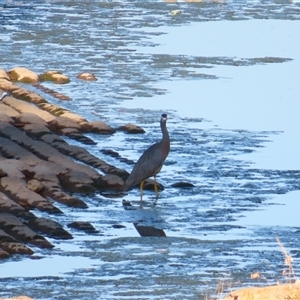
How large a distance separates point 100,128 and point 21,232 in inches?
252

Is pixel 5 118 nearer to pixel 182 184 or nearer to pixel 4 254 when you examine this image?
pixel 182 184

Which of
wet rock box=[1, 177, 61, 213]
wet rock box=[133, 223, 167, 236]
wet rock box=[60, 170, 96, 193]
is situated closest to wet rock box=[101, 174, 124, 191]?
wet rock box=[60, 170, 96, 193]

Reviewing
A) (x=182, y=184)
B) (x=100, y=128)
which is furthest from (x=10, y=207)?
(x=100, y=128)

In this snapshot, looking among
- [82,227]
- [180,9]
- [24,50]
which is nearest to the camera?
[82,227]

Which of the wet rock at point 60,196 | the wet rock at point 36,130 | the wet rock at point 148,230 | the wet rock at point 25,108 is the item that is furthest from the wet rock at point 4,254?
the wet rock at point 25,108

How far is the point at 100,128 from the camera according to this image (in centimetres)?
1641

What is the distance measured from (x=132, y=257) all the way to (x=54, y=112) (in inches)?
314

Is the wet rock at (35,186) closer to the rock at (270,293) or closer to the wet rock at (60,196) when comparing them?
the wet rock at (60,196)

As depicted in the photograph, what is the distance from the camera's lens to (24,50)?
2800 centimetres

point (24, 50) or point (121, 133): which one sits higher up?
point (121, 133)

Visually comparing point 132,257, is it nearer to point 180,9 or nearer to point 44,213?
point 44,213

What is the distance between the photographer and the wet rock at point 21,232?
9.99 m

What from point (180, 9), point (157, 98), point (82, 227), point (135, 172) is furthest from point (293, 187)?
point (180, 9)

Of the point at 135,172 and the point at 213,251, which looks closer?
the point at 213,251
